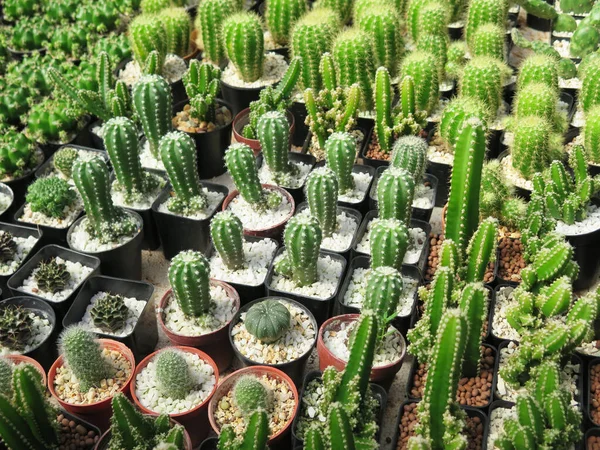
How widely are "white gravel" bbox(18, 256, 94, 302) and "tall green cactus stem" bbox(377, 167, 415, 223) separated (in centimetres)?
186

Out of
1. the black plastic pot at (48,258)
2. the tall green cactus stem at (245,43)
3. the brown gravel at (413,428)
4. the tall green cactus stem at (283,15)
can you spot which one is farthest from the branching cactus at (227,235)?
the tall green cactus stem at (283,15)

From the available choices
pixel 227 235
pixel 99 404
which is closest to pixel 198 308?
pixel 227 235

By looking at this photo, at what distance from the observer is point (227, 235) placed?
408cm

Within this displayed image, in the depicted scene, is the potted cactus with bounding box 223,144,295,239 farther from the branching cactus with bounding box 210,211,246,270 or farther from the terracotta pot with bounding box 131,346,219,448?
the terracotta pot with bounding box 131,346,219,448

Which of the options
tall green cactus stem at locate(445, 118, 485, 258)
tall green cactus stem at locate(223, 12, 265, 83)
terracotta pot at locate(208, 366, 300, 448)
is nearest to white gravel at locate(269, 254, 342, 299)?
terracotta pot at locate(208, 366, 300, 448)

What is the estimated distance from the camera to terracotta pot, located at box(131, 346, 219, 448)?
11.9 feet

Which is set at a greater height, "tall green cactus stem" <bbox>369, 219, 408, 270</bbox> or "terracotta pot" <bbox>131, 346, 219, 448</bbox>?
"tall green cactus stem" <bbox>369, 219, 408, 270</bbox>

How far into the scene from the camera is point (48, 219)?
188 inches

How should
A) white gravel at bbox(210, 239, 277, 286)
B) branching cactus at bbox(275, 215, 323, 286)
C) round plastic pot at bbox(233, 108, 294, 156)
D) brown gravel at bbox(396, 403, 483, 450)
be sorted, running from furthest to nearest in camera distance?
round plastic pot at bbox(233, 108, 294, 156) → white gravel at bbox(210, 239, 277, 286) → branching cactus at bbox(275, 215, 323, 286) → brown gravel at bbox(396, 403, 483, 450)

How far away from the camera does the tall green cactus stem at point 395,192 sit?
4.16m

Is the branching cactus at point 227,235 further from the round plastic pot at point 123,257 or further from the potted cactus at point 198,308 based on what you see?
the round plastic pot at point 123,257

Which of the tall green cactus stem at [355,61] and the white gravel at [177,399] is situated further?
the tall green cactus stem at [355,61]

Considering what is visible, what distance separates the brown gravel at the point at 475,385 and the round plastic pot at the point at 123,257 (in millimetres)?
1995

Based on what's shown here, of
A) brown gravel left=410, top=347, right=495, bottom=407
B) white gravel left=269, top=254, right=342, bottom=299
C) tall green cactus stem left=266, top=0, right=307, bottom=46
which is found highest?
tall green cactus stem left=266, top=0, right=307, bottom=46
